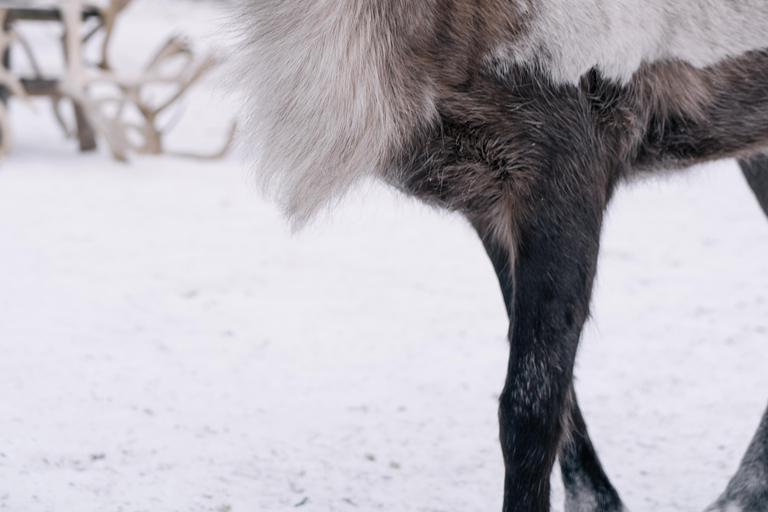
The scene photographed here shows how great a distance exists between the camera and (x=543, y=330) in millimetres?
1688

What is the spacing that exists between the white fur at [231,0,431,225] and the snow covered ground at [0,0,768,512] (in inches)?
9.4

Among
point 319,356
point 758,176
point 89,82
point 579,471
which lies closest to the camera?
point 579,471

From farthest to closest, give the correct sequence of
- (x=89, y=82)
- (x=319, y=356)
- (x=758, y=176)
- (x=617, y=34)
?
(x=89, y=82) < (x=319, y=356) < (x=758, y=176) < (x=617, y=34)

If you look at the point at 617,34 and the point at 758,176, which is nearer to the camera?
the point at 617,34

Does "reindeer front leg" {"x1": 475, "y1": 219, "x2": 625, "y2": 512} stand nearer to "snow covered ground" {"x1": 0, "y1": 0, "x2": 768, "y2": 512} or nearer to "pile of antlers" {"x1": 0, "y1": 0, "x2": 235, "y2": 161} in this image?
"snow covered ground" {"x1": 0, "y1": 0, "x2": 768, "y2": 512}

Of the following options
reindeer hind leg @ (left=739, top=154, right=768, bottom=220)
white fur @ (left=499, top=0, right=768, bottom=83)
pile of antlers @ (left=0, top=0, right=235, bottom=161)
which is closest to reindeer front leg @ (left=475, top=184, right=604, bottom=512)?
white fur @ (left=499, top=0, right=768, bottom=83)

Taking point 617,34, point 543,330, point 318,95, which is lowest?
point 543,330

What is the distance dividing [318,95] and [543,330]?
72 cm

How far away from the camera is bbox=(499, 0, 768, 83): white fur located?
5.29 ft

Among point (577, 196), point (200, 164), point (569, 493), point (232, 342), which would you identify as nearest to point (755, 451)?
point (569, 493)

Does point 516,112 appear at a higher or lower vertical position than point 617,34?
lower

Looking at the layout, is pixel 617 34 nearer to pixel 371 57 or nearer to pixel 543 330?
pixel 371 57

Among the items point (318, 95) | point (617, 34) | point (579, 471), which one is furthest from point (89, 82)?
point (617, 34)

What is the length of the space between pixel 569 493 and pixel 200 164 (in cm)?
561
